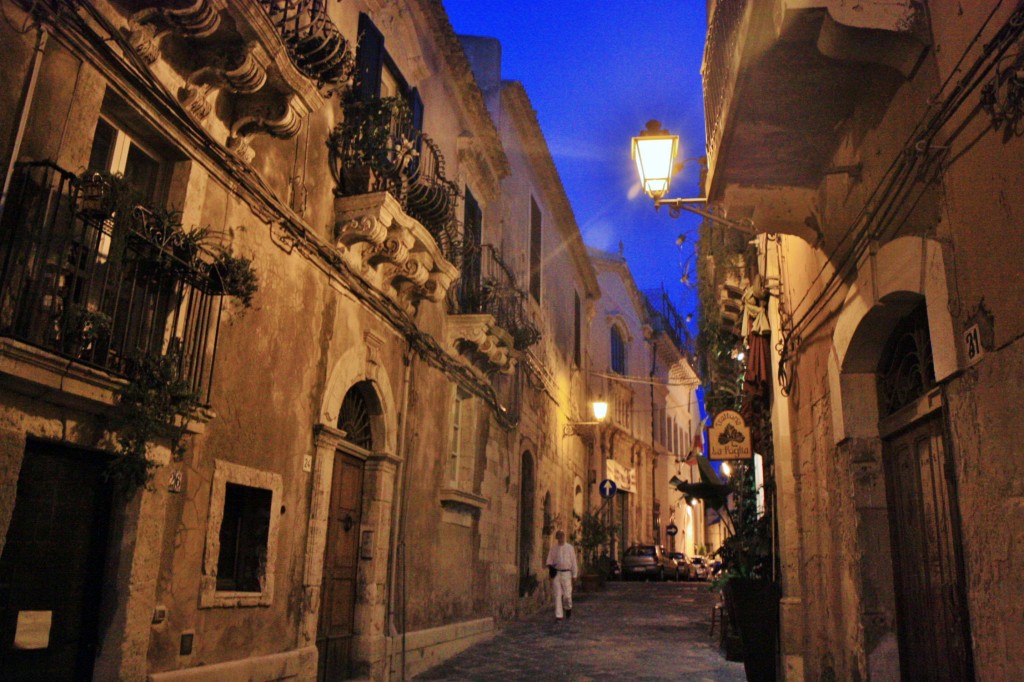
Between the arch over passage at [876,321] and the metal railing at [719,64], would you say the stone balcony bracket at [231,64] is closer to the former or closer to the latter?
the metal railing at [719,64]

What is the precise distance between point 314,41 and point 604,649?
8.70m

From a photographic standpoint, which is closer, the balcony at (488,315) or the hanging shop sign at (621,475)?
the balcony at (488,315)

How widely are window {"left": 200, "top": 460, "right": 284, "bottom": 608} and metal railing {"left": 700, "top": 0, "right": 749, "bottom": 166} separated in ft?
15.2

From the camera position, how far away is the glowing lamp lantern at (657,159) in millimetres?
7895

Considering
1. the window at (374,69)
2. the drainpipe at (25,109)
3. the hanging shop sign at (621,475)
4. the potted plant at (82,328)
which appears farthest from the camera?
the hanging shop sign at (621,475)

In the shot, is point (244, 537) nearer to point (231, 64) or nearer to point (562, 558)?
point (231, 64)

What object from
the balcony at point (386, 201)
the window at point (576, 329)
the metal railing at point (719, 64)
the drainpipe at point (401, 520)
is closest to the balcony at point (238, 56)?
the balcony at point (386, 201)

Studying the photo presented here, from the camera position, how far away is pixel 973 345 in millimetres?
3941

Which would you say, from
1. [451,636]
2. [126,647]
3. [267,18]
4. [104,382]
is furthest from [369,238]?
[451,636]

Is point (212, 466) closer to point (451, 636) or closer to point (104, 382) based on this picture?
point (104, 382)

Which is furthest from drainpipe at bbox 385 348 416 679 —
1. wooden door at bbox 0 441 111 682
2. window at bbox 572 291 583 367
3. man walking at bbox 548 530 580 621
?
window at bbox 572 291 583 367

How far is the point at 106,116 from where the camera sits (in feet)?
17.8

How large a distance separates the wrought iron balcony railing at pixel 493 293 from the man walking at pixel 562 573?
3.91m

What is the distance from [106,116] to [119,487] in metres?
2.45
